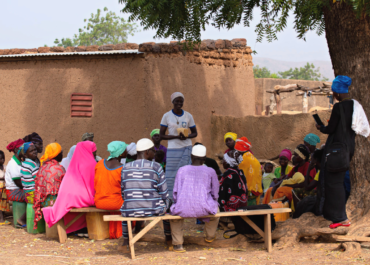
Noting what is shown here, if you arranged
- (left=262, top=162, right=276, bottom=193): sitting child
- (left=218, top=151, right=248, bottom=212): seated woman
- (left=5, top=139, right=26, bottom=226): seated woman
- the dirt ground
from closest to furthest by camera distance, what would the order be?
1. the dirt ground
2. (left=218, top=151, right=248, bottom=212): seated woman
3. (left=5, top=139, right=26, bottom=226): seated woman
4. (left=262, top=162, right=276, bottom=193): sitting child

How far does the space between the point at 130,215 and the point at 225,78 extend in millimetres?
6307

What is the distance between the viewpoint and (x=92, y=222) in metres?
5.43

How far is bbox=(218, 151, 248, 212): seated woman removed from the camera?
17.5 feet

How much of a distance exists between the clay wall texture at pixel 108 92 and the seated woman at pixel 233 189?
371 centimetres

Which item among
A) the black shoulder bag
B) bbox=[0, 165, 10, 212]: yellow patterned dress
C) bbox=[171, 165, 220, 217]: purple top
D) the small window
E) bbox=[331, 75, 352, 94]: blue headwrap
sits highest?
the small window

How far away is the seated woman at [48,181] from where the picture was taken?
557cm

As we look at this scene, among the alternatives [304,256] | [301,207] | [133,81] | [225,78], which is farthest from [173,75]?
[304,256]

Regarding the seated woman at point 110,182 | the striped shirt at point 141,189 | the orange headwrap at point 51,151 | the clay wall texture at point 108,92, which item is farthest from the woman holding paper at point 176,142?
the clay wall texture at point 108,92

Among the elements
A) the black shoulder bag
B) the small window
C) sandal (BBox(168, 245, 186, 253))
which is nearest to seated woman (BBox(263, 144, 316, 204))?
the black shoulder bag

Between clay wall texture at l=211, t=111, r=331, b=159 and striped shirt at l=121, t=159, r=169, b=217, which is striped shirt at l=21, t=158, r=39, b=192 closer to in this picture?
striped shirt at l=121, t=159, r=169, b=217

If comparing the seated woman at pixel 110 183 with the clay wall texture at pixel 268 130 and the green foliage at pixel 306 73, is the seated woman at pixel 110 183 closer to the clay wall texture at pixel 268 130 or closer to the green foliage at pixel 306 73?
the clay wall texture at pixel 268 130

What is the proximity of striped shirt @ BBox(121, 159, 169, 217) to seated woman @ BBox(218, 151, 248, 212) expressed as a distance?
1.09 m

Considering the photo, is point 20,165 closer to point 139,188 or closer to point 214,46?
point 139,188

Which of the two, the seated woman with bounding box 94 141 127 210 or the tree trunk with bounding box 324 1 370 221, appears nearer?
the tree trunk with bounding box 324 1 370 221
